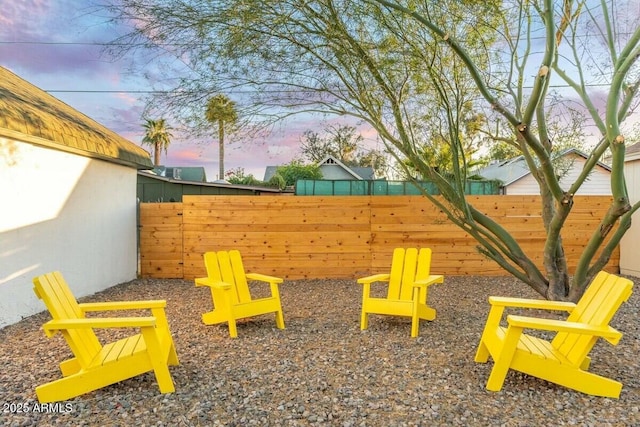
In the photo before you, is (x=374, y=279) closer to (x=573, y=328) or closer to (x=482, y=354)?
(x=482, y=354)

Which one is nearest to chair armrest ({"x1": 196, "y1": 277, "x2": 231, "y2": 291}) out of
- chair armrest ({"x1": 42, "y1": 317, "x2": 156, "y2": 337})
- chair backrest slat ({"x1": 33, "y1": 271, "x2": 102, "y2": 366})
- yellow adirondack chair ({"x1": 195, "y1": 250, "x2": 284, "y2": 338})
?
yellow adirondack chair ({"x1": 195, "y1": 250, "x2": 284, "y2": 338})

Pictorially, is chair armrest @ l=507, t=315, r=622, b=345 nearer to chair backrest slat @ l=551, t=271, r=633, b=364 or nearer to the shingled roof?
chair backrest slat @ l=551, t=271, r=633, b=364

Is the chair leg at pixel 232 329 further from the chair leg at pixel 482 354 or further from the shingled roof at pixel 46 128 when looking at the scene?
the shingled roof at pixel 46 128

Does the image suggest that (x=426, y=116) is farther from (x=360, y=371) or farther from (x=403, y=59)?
(x=360, y=371)

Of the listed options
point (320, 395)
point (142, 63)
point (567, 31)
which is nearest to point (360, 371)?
point (320, 395)

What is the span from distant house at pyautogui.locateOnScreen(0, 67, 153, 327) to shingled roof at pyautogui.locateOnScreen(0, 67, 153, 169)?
0.03 feet

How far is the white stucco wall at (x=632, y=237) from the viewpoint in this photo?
6402 millimetres

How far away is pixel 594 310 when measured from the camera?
99.9 inches

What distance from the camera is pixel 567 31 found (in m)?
4.08

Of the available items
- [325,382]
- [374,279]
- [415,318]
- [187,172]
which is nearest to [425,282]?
[415,318]

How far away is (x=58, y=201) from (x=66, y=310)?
287 centimetres

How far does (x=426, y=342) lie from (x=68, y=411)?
2.54 m

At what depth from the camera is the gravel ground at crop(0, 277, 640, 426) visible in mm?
2152

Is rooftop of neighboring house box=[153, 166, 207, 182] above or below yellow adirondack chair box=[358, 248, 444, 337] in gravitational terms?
above
